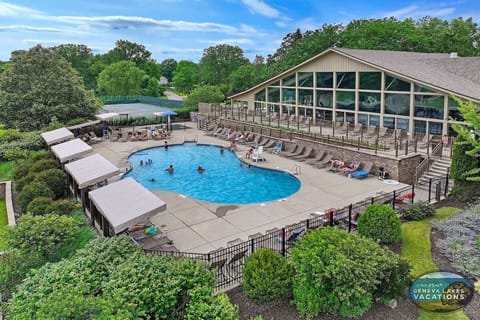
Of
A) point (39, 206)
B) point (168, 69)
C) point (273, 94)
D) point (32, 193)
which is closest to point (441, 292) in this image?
point (39, 206)

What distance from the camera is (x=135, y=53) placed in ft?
330

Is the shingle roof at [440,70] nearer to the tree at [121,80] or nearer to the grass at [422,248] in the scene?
the grass at [422,248]

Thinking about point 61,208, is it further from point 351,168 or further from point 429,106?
point 429,106

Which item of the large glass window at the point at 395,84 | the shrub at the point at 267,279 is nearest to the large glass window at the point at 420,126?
the large glass window at the point at 395,84

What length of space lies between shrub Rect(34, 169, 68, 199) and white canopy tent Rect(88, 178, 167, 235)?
17.0 ft

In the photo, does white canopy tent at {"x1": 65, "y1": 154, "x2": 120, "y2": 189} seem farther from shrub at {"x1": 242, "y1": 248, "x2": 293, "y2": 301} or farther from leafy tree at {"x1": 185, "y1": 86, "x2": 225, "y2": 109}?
leafy tree at {"x1": 185, "y1": 86, "x2": 225, "y2": 109}

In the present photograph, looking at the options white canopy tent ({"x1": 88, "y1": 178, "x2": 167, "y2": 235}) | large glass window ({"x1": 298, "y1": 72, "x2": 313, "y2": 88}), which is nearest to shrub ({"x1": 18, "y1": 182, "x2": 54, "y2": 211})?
white canopy tent ({"x1": 88, "y1": 178, "x2": 167, "y2": 235})

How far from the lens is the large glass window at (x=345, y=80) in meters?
26.5

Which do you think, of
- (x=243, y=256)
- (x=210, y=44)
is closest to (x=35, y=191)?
(x=243, y=256)

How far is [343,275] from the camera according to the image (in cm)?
728

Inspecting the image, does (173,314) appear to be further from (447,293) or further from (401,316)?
(447,293)

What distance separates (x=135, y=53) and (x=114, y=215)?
322 ft

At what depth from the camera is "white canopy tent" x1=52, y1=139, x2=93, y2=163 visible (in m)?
17.6

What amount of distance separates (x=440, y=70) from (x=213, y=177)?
60.0ft
